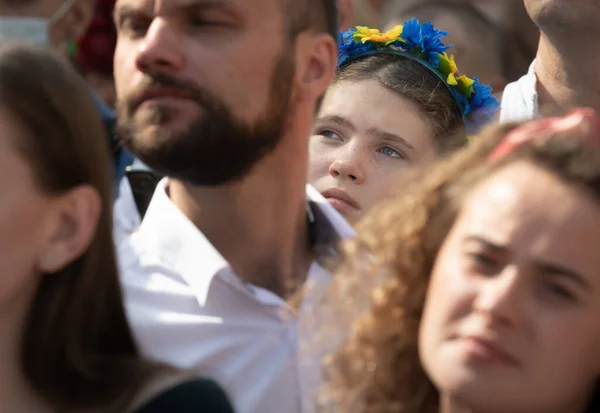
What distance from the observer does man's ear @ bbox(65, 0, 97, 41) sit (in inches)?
169

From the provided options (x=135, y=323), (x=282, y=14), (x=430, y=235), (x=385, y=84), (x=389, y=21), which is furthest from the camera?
(x=389, y=21)

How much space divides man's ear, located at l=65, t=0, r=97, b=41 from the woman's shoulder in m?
2.34

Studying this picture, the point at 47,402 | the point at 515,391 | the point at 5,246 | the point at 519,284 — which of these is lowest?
the point at 47,402

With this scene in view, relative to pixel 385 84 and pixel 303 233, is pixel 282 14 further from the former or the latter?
pixel 385 84

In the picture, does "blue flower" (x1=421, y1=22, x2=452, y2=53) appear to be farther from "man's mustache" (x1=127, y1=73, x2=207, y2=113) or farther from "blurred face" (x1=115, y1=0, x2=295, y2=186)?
"man's mustache" (x1=127, y1=73, x2=207, y2=113)

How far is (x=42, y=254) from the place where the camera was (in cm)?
211

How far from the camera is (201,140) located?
2445 millimetres

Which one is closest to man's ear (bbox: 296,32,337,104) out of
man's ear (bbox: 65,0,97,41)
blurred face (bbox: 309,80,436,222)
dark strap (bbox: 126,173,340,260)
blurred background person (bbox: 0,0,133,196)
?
dark strap (bbox: 126,173,340,260)

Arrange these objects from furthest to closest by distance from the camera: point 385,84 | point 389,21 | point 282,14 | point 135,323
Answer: point 389,21 < point 385,84 < point 282,14 < point 135,323

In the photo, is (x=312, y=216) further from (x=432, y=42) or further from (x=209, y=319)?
(x=432, y=42)

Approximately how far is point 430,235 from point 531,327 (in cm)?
35

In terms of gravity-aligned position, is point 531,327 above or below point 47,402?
above

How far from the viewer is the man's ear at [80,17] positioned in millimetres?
4297

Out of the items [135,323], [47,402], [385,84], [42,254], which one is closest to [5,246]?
[42,254]
